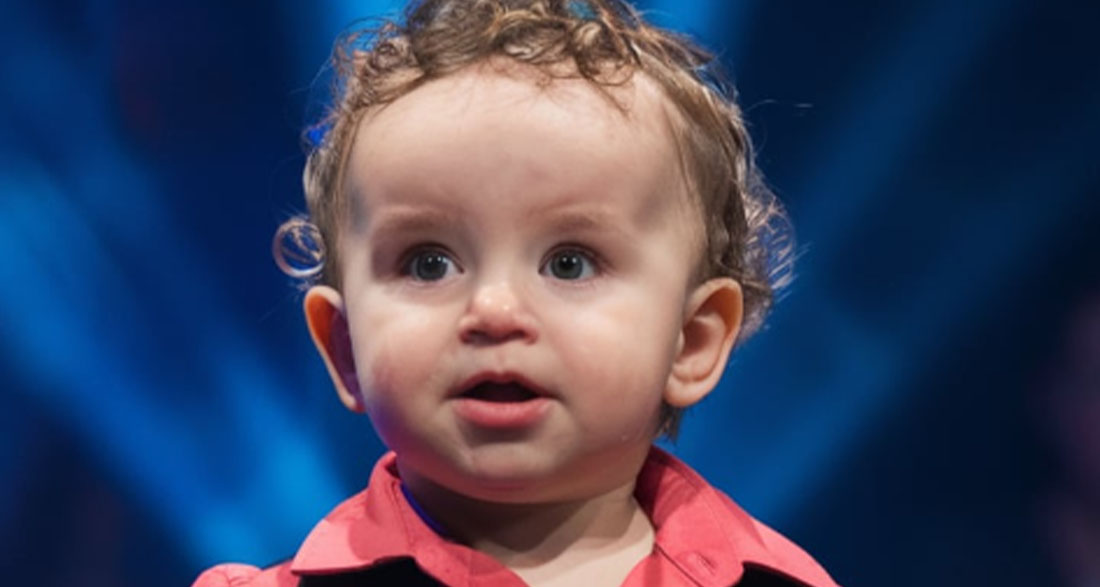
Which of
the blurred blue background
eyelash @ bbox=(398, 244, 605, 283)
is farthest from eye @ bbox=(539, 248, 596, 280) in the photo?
the blurred blue background

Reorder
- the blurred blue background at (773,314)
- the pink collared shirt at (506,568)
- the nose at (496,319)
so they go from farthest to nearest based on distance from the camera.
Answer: the blurred blue background at (773,314) → the pink collared shirt at (506,568) → the nose at (496,319)

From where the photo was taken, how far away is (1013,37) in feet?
5.23

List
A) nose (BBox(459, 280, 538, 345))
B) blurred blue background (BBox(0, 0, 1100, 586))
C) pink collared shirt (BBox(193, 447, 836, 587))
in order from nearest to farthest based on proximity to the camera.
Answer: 1. nose (BBox(459, 280, 538, 345))
2. pink collared shirt (BBox(193, 447, 836, 587))
3. blurred blue background (BBox(0, 0, 1100, 586))

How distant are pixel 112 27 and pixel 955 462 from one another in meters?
1.05

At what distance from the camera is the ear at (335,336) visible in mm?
1140

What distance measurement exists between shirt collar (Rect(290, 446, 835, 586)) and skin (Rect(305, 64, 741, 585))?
37 millimetres

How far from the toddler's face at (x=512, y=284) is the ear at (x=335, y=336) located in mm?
69

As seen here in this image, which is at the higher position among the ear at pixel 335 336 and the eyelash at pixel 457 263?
the eyelash at pixel 457 263

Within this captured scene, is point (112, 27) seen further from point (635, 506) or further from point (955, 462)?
point (955, 462)

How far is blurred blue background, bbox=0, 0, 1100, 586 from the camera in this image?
152 centimetres

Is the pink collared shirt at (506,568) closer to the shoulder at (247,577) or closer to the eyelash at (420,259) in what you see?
the shoulder at (247,577)

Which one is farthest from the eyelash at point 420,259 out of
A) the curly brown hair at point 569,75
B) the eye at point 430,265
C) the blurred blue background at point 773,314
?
the blurred blue background at point 773,314

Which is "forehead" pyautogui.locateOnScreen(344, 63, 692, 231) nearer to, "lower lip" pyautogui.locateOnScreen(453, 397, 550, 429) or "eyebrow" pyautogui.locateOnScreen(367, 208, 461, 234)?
"eyebrow" pyautogui.locateOnScreen(367, 208, 461, 234)

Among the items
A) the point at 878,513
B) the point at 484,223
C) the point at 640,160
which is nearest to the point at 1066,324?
the point at 878,513
